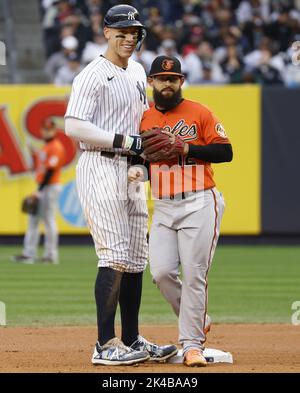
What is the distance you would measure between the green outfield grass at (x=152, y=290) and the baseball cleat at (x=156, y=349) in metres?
2.43

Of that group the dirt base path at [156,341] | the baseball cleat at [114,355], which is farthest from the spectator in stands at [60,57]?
the baseball cleat at [114,355]

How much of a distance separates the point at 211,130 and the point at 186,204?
0.50 meters

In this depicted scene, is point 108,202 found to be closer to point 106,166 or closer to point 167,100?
point 106,166

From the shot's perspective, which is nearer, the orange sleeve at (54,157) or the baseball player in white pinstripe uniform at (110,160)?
the baseball player in white pinstripe uniform at (110,160)

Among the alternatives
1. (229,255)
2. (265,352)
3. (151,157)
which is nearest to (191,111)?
(151,157)

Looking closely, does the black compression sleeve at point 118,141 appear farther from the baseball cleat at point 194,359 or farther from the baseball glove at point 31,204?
the baseball glove at point 31,204

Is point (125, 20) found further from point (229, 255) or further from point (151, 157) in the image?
point (229, 255)

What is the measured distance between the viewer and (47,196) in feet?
50.1

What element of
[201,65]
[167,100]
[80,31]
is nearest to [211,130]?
[167,100]

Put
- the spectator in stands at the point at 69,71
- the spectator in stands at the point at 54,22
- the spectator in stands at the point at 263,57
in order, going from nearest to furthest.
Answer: the spectator in stands at the point at 69,71
the spectator in stands at the point at 263,57
the spectator in stands at the point at 54,22

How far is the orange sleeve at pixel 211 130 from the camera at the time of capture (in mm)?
6625

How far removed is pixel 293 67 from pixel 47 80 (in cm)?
446

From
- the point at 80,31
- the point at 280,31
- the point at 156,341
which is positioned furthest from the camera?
the point at 280,31

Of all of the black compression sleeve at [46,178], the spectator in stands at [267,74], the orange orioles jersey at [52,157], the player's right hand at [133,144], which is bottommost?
the black compression sleeve at [46,178]
